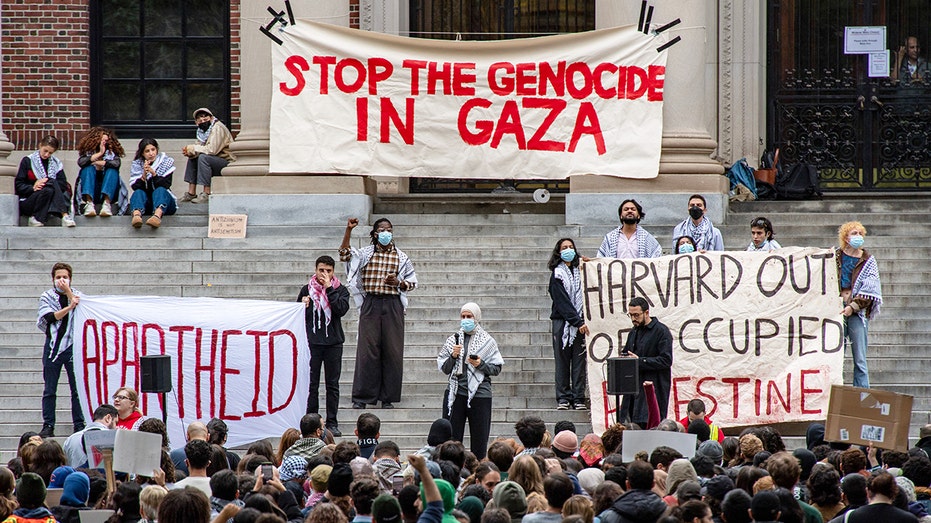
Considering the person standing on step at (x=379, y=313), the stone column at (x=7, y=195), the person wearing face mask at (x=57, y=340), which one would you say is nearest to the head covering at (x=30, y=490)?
the person wearing face mask at (x=57, y=340)

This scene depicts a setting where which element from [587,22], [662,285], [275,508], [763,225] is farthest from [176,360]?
[587,22]

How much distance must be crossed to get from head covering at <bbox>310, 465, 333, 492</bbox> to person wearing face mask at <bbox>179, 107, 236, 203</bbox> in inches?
433

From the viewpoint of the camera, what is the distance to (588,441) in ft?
36.1

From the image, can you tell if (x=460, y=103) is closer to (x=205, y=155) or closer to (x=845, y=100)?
(x=205, y=155)

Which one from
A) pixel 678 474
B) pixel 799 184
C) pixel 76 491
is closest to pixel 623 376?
pixel 678 474

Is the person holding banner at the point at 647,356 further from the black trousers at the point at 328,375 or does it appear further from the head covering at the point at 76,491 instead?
the head covering at the point at 76,491

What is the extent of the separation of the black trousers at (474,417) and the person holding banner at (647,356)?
3.89ft

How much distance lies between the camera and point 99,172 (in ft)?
63.2

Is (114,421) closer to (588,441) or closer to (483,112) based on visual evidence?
(588,441)

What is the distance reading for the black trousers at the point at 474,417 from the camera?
13.7m

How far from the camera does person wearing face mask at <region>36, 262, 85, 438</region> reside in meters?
14.4

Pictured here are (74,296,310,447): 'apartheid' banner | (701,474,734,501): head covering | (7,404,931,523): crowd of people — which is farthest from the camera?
(74,296,310,447): 'apartheid' banner

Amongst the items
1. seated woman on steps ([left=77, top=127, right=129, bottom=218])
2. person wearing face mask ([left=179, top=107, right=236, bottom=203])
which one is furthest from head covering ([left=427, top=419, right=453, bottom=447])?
person wearing face mask ([left=179, top=107, right=236, bottom=203])

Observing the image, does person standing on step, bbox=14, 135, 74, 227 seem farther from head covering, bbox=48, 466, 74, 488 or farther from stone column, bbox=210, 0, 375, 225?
head covering, bbox=48, 466, 74, 488
